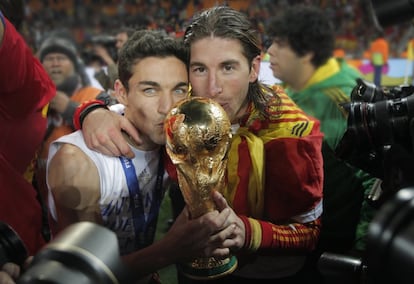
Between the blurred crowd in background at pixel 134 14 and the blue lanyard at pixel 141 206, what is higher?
the blurred crowd in background at pixel 134 14

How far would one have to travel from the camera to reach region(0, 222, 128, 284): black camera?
441 millimetres

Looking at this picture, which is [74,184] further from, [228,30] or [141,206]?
[228,30]

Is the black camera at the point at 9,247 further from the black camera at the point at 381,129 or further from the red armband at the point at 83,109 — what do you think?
the black camera at the point at 381,129

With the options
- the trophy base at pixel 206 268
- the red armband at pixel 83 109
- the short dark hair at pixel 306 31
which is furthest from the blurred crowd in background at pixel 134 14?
the trophy base at pixel 206 268

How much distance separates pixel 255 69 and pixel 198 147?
16cm

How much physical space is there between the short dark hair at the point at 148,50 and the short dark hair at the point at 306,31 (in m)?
0.18

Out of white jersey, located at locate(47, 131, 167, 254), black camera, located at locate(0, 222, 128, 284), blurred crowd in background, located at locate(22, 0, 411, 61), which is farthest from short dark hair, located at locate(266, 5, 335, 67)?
black camera, located at locate(0, 222, 128, 284)

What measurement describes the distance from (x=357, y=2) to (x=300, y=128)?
40 cm

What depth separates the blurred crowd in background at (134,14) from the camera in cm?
71

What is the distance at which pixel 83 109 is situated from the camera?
68 centimetres

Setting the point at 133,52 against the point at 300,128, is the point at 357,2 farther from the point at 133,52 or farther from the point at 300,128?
the point at 133,52

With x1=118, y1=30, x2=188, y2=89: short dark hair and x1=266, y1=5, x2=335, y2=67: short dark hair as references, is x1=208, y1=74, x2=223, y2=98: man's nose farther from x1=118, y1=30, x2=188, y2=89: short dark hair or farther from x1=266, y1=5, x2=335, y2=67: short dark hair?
x1=266, y1=5, x2=335, y2=67: short dark hair

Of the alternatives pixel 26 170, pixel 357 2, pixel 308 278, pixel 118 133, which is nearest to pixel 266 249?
pixel 308 278

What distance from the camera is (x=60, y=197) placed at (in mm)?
663
